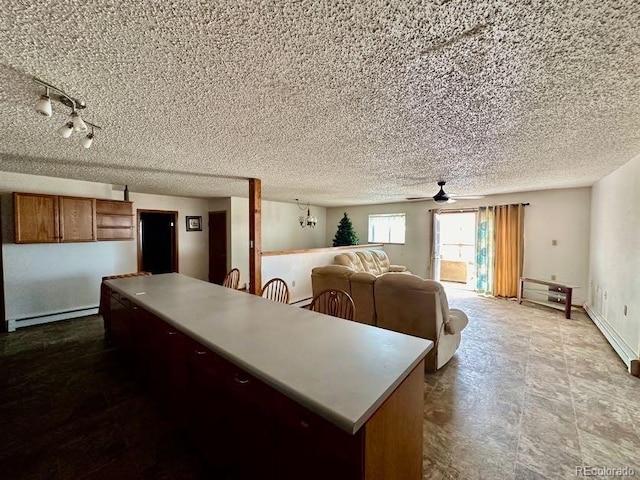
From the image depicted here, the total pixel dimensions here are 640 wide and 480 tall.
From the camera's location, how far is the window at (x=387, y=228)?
764 cm

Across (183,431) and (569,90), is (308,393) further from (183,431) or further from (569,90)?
(569,90)

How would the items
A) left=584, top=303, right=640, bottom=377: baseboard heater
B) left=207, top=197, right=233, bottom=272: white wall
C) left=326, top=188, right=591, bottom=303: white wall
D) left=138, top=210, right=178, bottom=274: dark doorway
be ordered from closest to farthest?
left=584, top=303, right=640, bottom=377: baseboard heater
left=326, top=188, right=591, bottom=303: white wall
left=207, top=197, right=233, bottom=272: white wall
left=138, top=210, right=178, bottom=274: dark doorway

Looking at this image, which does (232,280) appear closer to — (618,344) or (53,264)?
(53,264)

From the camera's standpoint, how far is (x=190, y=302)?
2133mm

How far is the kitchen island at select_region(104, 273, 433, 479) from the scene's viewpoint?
90cm

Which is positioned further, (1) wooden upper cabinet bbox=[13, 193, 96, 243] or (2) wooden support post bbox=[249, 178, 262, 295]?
(2) wooden support post bbox=[249, 178, 262, 295]

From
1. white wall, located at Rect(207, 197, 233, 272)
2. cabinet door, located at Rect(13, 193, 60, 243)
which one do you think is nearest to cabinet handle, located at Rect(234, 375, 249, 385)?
cabinet door, located at Rect(13, 193, 60, 243)

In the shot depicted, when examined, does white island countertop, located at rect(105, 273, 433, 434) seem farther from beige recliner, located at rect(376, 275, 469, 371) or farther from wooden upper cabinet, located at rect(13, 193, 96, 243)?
wooden upper cabinet, located at rect(13, 193, 96, 243)

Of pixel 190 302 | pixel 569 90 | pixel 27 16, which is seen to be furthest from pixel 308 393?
pixel 569 90

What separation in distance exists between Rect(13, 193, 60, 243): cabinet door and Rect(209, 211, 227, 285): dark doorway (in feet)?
9.90

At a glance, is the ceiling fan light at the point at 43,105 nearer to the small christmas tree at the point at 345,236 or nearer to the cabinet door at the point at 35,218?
the cabinet door at the point at 35,218

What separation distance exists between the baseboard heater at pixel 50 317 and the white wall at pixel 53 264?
20 mm

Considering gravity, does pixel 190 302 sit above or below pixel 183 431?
above

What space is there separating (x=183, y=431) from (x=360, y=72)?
8.08ft
